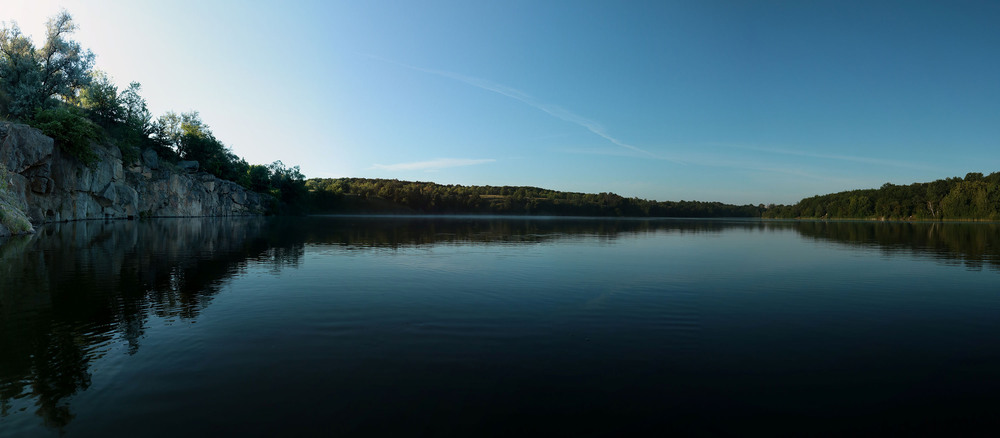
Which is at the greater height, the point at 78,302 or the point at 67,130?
the point at 67,130

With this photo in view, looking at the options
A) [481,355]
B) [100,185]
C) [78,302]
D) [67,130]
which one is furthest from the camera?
[100,185]

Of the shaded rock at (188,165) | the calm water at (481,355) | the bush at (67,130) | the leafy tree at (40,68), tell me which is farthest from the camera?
the shaded rock at (188,165)

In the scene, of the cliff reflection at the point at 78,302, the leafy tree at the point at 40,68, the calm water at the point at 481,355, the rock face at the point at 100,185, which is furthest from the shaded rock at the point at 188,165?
the calm water at the point at 481,355

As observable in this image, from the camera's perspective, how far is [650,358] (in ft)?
30.5

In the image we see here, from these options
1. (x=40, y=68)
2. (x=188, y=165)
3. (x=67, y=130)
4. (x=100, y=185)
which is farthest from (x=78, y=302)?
(x=188, y=165)

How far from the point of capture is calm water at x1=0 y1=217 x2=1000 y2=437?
6.63 m

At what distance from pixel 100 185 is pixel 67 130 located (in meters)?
15.5

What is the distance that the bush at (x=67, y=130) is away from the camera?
57.5 meters

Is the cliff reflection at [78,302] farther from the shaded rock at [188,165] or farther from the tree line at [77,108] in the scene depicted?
the shaded rock at [188,165]

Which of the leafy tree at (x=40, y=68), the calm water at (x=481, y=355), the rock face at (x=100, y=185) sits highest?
the leafy tree at (x=40, y=68)

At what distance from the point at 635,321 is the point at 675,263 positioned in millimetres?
16026

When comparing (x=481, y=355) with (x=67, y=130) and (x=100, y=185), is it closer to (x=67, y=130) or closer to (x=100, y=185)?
(x=67, y=130)

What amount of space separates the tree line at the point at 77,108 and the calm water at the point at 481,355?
59.1 m

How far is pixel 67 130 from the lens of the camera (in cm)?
5944
